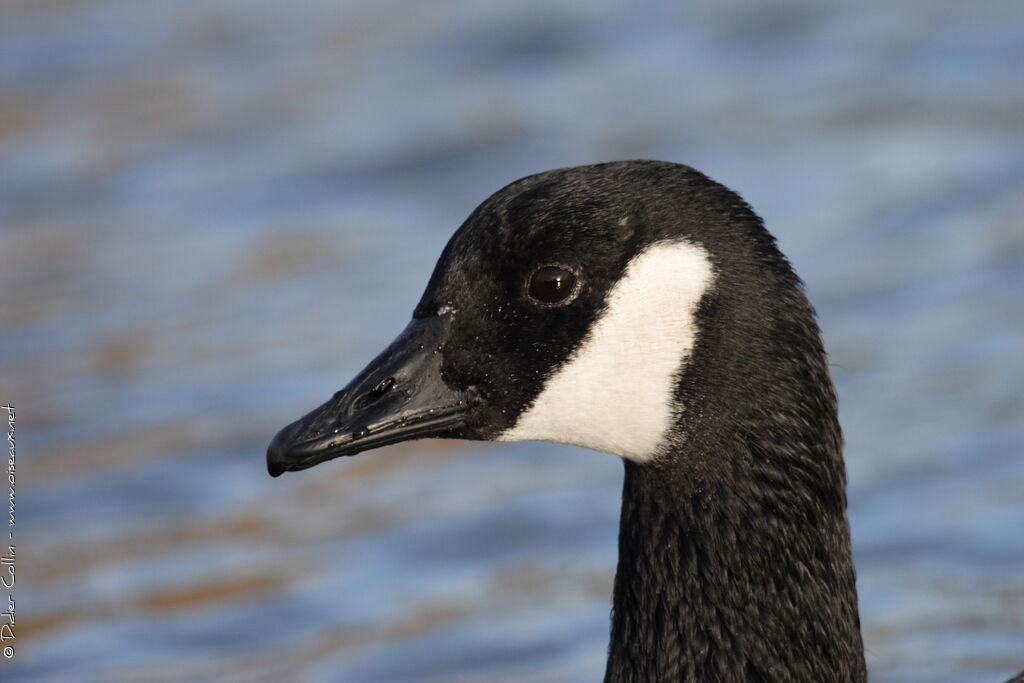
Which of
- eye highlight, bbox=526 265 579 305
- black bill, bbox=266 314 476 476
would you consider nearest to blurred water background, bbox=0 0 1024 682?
black bill, bbox=266 314 476 476

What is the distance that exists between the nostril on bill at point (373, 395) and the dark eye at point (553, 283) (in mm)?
542

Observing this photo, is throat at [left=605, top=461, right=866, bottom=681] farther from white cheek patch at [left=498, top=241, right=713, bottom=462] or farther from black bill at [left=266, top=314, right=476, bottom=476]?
black bill at [left=266, top=314, right=476, bottom=476]

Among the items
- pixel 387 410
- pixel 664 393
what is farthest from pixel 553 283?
pixel 387 410

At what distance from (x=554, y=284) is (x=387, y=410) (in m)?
0.65

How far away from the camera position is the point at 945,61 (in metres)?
13.3

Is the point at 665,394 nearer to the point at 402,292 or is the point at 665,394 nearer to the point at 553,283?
the point at 553,283

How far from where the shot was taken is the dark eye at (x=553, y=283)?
5406 millimetres

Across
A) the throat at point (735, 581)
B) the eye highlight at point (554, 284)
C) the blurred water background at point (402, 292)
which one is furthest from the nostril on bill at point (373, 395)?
the blurred water background at point (402, 292)

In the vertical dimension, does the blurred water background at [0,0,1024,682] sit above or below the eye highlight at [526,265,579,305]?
above

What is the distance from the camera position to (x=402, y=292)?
10945 millimetres

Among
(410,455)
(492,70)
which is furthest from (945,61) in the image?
(410,455)

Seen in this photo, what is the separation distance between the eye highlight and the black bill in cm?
31

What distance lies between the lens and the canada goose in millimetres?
5301

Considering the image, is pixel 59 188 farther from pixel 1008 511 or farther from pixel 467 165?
pixel 1008 511
